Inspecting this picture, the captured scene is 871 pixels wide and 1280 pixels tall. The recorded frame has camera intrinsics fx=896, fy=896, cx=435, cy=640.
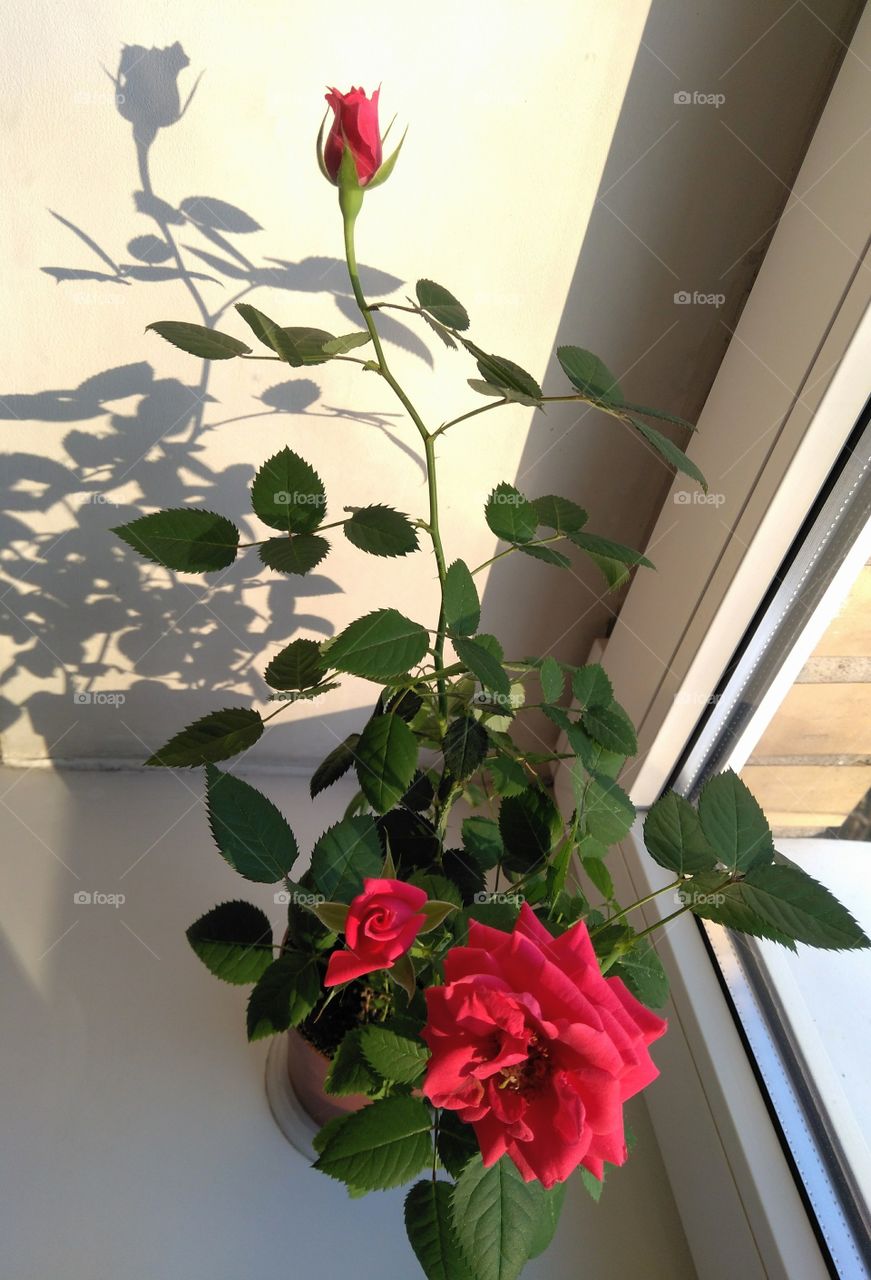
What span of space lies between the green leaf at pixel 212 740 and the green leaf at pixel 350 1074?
231 mm

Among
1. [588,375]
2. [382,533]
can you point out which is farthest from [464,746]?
[588,375]

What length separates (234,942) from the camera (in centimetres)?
63

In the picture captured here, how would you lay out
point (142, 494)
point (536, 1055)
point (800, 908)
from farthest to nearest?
1. point (142, 494)
2. point (800, 908)
3. point (536, 1055)

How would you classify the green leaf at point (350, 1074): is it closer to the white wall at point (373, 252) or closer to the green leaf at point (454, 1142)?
the green leaf at point (454, 1142)

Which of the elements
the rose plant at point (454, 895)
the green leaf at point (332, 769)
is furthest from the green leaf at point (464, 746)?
the green leaf at point (332, 769)

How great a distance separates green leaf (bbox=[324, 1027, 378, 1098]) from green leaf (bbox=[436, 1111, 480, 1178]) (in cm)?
5

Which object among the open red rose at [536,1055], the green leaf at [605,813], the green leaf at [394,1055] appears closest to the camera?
the open red rose at [536,1055]

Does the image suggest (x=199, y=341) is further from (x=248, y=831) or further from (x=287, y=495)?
(x=248, y=831)

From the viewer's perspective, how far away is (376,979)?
0.65 m

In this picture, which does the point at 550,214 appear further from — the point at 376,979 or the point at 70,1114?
the point at 70,1114

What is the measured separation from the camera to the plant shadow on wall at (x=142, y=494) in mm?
814

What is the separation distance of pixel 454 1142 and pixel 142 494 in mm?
736

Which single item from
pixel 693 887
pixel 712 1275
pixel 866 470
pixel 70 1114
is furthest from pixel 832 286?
pixel 70 1114

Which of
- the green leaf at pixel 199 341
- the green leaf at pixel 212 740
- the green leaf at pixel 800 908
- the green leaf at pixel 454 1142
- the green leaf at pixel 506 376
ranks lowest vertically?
the green leaf at pixel 454 1142
